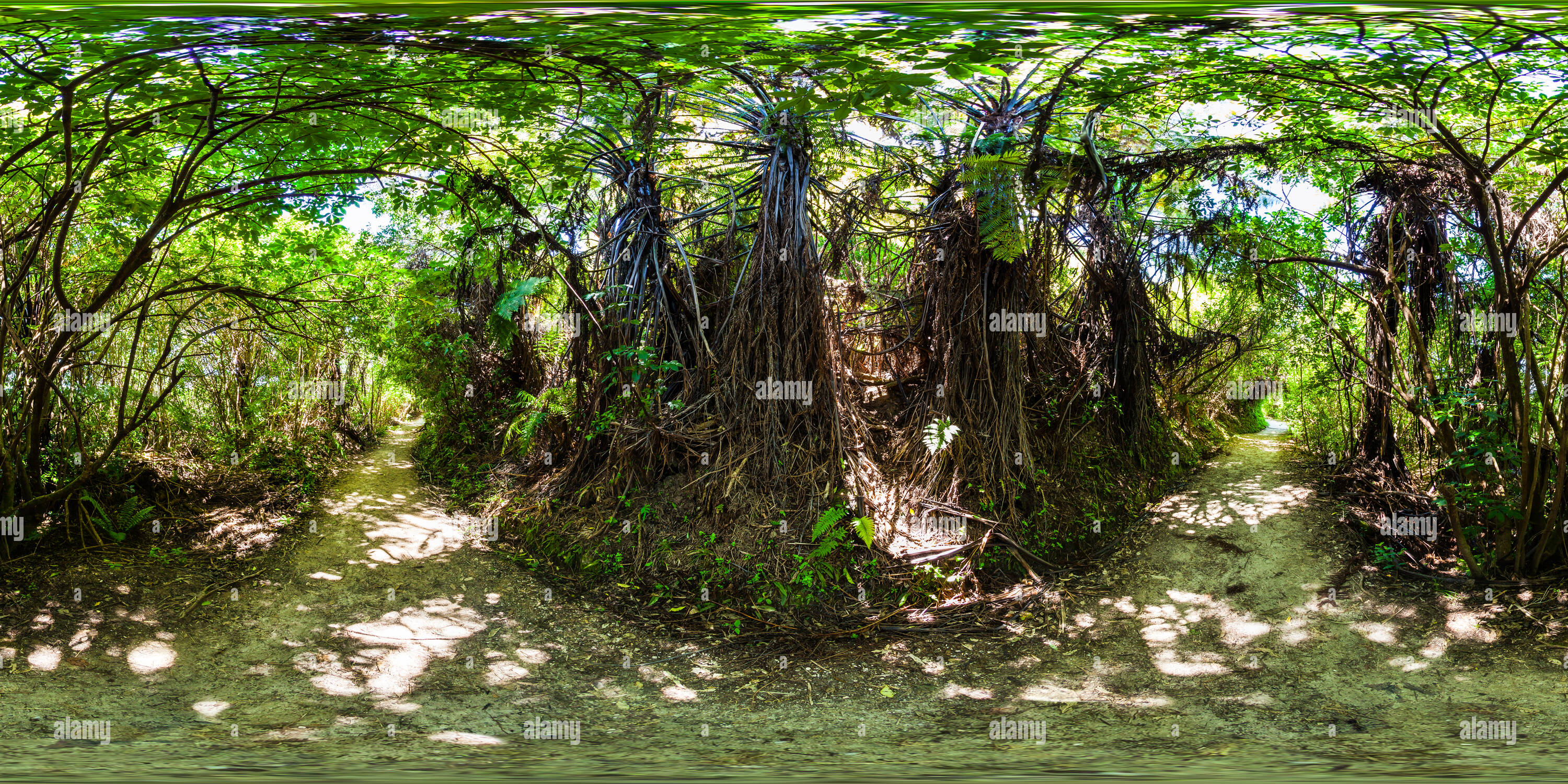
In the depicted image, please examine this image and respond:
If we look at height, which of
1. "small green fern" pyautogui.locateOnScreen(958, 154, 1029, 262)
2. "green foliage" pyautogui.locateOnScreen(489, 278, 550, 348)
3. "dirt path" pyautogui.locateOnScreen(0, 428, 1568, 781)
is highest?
"small green fern" pyautogui.locateOnScreen(958, 154, 1029, 262)

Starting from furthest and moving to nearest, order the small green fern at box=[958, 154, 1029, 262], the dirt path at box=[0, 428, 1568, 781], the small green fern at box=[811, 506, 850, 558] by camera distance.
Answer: the small green fern at box=[811, 506, 850, 558] < the small green fern at box=[958, 154, 1029, 262] < the dirt path at box=[0, 428, 1568, 781]

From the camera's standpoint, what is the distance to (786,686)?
452 centimetres

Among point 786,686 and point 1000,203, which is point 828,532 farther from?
point 1000,203

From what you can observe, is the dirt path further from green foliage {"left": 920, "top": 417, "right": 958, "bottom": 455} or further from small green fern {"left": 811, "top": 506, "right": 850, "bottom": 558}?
green foliage {"left": 920, "top": 417, "right": 958, "bottom": 455}

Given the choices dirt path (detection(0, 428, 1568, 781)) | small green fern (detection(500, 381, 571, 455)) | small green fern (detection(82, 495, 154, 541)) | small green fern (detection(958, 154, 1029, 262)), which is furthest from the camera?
small green fern (detection(500, 381, 571, 455))

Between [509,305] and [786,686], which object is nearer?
[786,686]

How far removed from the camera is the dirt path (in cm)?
343

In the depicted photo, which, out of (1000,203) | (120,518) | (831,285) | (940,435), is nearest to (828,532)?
(940,435)

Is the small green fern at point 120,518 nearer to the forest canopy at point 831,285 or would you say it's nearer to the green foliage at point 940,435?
the forest canopy at point 831,285

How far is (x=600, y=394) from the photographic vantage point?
21.2 feet

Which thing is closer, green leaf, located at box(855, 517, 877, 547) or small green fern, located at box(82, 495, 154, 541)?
green leaf, located at box(855, 517, 877, 547)

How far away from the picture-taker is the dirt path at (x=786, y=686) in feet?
11.3

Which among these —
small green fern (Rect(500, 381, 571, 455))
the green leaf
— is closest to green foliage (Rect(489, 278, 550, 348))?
small green fern (Rect(500, 381, 571, 455))

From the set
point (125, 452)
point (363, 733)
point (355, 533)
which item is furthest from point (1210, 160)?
point (125, 452)
